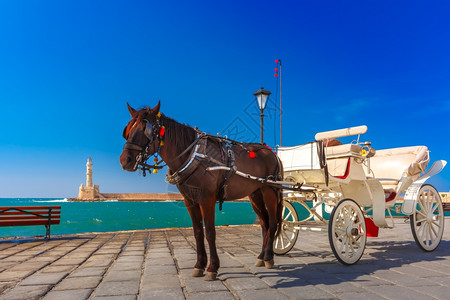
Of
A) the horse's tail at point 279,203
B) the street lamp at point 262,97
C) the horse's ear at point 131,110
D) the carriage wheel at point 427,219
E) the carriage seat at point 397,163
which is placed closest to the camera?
the horse's ear at point 131,110

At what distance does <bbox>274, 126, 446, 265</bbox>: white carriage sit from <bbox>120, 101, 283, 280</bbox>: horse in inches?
43.7

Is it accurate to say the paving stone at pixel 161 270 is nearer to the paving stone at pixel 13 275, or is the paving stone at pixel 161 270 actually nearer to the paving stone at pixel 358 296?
the paving stone at pixel 13 275

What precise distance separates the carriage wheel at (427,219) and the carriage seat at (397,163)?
0.43 meters

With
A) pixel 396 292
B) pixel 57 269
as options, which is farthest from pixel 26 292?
pixel 396 292

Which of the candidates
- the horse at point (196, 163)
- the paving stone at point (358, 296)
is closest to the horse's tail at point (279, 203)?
the horse at point (196, 163)

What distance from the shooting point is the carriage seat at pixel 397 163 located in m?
6.32

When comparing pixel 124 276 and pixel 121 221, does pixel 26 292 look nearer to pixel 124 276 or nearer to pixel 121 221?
pixel 124 276

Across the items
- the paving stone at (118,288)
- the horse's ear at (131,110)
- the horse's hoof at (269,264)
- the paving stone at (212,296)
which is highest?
the horse's ear at (131,110)

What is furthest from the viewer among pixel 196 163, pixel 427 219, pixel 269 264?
pixel 427 219

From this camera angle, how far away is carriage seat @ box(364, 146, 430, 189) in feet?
20.7

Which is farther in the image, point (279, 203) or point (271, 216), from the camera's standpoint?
point (279, 203)

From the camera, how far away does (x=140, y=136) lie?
380cm

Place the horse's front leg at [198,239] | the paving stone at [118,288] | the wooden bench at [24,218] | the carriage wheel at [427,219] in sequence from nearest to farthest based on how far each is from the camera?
the paving stone at [118,288] → the horse's front leg at [198,239] → the carriage wheel at [427,219] → the wooden bench at [24,218]

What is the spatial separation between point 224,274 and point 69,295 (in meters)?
1.77
